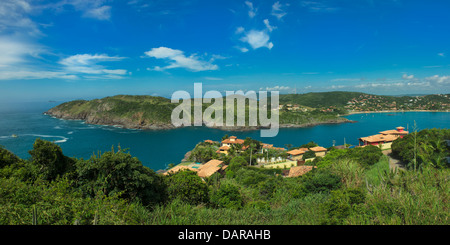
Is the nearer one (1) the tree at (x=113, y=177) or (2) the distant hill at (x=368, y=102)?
(1) the tree at (x=113, y=177)

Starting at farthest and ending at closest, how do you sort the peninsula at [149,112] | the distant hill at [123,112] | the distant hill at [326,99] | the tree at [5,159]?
the distant hill at [326,99] → the peninsula at [149,112] → the distant hill at [123,112] → the tree at [5,159]

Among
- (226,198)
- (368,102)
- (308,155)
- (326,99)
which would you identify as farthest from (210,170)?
(368,102)

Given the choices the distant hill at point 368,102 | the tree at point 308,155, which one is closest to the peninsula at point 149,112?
the distant hill at point 368,102

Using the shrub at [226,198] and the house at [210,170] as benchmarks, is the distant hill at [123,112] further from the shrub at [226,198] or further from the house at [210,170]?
the shrub at [226,198]

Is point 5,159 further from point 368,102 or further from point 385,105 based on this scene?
point 368,102

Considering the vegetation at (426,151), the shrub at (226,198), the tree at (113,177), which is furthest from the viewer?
the shrub at (226,198)

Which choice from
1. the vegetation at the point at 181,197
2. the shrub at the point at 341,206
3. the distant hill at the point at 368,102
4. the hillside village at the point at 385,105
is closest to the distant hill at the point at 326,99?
the distant hill at the point at 368,102

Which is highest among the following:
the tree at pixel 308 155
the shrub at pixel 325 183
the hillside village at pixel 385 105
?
the hillside village at pixel 385 105

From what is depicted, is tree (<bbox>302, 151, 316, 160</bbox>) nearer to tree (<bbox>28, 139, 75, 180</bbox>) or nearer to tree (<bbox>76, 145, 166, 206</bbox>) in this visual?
tree (<bbox>76, 145, 166, 206</bbox>)

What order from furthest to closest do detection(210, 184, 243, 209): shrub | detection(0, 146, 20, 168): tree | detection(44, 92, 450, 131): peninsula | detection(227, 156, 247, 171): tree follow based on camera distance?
detection(44, 92, 450, 131): peninsula < detection(227, 156, 247, 171): tree < detection(210, 184, 243, 209): shrub < detection(0, 146, 20, 168): tree

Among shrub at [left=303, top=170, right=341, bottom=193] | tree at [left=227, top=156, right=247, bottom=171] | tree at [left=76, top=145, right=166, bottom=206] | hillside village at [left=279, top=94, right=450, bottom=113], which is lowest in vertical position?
tree at [left=227, top=156, right=247, bottom=171]

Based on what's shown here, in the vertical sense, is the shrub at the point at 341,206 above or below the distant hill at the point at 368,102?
below

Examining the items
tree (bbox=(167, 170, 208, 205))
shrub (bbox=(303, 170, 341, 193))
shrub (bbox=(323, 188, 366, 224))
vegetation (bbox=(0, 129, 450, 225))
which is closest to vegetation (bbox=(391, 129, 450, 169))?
vegetation (bbox=(0, 129, 450, 225))

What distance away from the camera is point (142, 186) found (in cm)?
680
